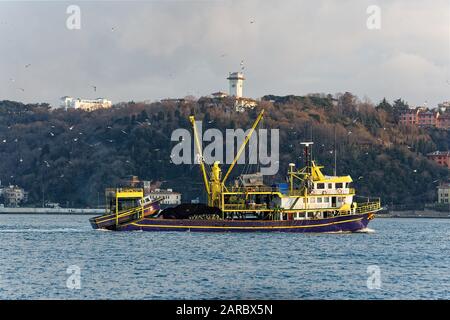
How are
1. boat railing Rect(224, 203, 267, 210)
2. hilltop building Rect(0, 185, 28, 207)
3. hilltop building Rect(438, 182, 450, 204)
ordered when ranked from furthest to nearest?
hilltop building Rect(0, 185, 28, 207) → hilltop building Rect(438, 182, 450, 204) → boat railing Rect(224, 203, 267, 210)

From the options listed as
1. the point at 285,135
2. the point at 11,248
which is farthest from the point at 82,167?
the point at 11,248

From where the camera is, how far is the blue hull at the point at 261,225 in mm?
77463

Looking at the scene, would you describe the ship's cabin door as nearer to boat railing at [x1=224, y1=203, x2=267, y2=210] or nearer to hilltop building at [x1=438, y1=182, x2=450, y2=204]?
boat railing at [x1=224, y1=203, x2=267, y2=210]

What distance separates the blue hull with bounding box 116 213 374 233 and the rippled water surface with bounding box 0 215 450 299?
1.28 metres

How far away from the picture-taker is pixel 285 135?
185375mm

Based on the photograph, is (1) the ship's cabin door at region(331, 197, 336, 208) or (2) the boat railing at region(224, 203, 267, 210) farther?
(2) the boat railing at region(224, 203, 267, 210)

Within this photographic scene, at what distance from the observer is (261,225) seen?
78125 millimetres

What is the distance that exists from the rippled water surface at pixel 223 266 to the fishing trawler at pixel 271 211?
60.5 inches

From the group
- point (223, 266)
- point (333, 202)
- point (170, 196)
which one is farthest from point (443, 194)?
point (223, 266)

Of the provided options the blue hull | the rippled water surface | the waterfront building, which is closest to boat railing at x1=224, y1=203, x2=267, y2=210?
the blue hull

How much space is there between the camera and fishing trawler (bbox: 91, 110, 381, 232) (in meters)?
77.5

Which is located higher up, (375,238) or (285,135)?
(285,135)

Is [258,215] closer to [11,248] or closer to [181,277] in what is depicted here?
[11,248]
